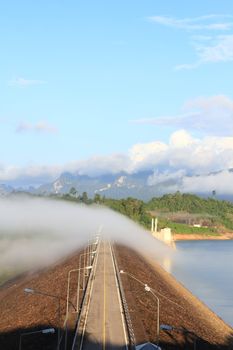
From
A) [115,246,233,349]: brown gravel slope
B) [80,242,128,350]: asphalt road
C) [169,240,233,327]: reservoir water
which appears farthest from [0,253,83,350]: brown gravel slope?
[169,240,233,327]: reservoir water

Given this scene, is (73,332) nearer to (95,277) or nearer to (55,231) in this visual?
(95,277)

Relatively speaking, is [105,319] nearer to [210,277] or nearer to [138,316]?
[138,316]

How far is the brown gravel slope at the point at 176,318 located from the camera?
188 ft

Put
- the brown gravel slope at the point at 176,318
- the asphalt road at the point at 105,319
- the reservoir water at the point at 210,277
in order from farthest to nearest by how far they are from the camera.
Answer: the reservoir water at the point at 210,277
the brown gravel slope at the point at 176,318
the asphalt road at the point at 105,319

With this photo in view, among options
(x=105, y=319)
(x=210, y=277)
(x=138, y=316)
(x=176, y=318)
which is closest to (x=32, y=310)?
(x=138, y=316)

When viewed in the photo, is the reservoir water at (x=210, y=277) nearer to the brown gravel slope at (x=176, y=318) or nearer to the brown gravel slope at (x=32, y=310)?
the brown gravel slope at (x=176, y=318)

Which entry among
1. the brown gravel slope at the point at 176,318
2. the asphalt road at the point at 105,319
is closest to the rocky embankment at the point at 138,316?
the brown gravel slope at the point at 176,318

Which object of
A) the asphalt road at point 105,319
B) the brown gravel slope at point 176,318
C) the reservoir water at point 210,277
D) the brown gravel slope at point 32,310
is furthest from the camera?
the reservoir water at point 210,277

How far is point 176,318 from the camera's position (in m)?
68.9

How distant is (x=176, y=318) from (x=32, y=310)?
16.7m

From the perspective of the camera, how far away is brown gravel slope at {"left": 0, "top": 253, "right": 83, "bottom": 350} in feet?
185

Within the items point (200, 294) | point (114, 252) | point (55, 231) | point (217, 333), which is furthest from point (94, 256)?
point (55, 231)

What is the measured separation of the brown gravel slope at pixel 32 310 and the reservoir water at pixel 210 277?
21732mm

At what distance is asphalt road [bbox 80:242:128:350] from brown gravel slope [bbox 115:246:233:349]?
4.95 feet
